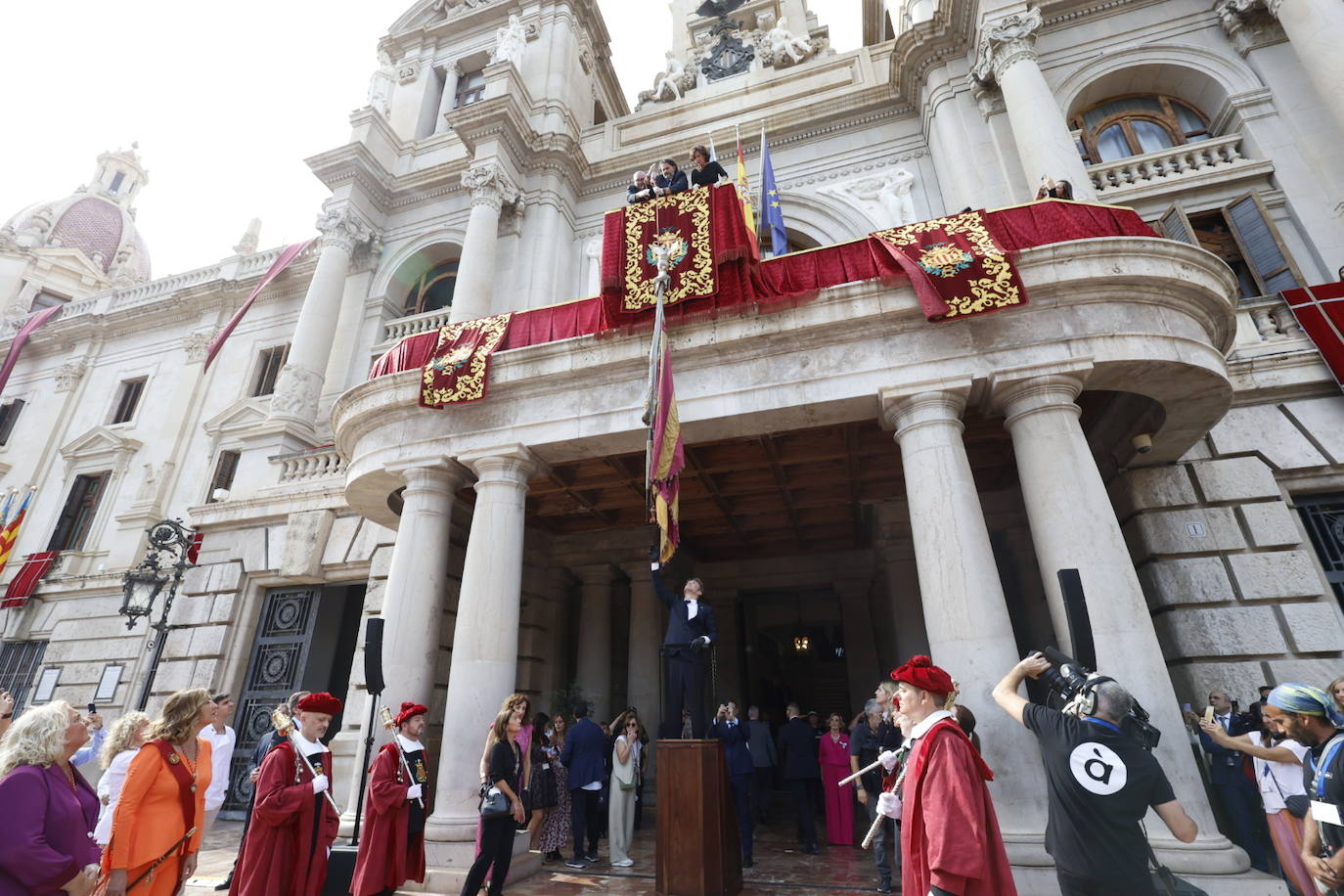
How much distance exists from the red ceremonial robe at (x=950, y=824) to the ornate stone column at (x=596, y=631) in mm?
10756

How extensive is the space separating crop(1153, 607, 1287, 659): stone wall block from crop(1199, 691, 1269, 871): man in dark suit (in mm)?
1086

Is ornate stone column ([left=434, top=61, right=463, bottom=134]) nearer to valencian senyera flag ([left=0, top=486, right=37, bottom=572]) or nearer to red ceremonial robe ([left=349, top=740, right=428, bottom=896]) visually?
valencian senyera flag ([left=0, top=486, right=37, bottom=572])

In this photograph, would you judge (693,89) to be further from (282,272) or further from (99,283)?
(99,283)

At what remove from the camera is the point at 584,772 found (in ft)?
29.1

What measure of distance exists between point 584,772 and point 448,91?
858 inches

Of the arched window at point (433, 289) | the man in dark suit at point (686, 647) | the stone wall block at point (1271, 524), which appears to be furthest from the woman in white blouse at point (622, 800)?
the arched window at point (433, 289)

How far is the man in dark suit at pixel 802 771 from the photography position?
29.7 ft

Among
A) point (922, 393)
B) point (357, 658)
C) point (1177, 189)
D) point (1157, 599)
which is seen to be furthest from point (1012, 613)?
point (357, 658)

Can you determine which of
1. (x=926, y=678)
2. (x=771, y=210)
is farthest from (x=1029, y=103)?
(x=926, y=678)

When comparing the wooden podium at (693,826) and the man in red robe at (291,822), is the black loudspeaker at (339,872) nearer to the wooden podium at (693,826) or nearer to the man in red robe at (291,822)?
the man in red robe at (291,822)

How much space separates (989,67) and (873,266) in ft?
29.9

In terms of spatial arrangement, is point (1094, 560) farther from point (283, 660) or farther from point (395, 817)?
point (283, 660)

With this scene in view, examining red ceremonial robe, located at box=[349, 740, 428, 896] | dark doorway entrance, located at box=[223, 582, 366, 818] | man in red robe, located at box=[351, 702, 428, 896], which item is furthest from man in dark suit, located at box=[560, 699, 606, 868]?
dark doorway entrance, located at box=[223, 582, 366, 818]

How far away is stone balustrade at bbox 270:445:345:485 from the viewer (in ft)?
46.8
